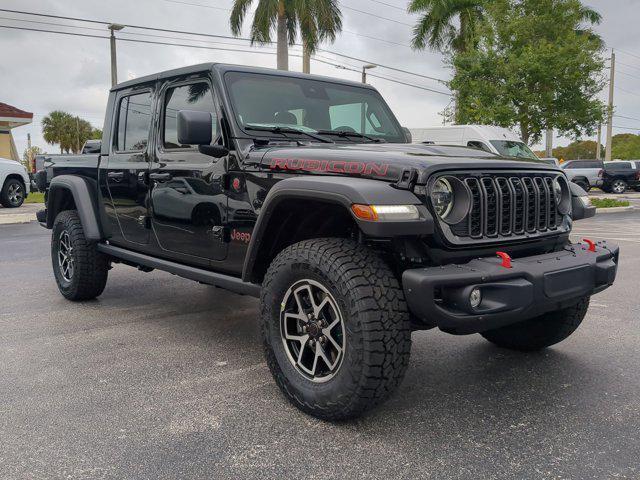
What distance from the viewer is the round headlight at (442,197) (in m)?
2.85

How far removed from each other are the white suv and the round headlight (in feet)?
50.8

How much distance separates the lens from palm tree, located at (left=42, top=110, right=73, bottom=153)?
6806 cm

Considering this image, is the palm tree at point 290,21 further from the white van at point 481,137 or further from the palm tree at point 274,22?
the white van at point 481,137

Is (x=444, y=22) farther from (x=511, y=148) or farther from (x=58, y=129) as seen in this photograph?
(x=58, y=129)

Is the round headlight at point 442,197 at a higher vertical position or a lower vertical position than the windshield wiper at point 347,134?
lower

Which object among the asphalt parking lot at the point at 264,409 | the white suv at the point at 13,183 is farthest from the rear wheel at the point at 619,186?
the asphalt parking lot at the point at 264,409

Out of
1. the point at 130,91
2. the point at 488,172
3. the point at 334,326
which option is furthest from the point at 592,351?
the point at 130,91

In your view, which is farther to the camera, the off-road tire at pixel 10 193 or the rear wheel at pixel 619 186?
the rear wheel at pixel 619 186

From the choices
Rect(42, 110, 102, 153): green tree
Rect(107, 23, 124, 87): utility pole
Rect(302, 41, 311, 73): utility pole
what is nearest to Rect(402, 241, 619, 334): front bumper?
Rect(302, 41, 311, 73): utility pole

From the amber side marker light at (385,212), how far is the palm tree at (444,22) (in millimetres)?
26732

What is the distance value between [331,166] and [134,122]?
2.36 meters

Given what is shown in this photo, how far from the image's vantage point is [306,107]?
13.3 ft

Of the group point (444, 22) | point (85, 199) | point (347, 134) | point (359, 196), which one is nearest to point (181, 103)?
point (347, 134)

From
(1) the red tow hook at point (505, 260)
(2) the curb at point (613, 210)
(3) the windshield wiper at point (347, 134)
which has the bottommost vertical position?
(2) the curb at point (613, 210)
